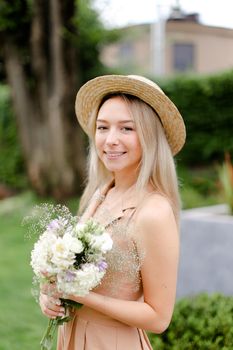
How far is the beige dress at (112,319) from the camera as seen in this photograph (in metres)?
2.22

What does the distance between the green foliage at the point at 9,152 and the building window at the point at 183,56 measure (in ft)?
61.5

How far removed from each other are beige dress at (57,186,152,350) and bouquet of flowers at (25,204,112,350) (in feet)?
0.38

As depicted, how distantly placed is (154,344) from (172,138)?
1.44 metres

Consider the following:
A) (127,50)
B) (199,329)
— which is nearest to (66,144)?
(199,329)

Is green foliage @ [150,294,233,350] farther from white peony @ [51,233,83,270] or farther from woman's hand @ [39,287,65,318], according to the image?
white peony @ [51,233,83,270]

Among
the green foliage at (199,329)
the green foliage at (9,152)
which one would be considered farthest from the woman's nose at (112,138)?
the green foliage at (9,152)

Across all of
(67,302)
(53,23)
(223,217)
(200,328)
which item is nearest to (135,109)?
(67,302)

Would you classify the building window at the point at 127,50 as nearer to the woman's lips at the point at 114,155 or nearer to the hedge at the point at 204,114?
the hedge at the point at 204,114

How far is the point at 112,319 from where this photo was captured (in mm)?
2299

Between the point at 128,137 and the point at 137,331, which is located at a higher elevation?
the point at 128,137

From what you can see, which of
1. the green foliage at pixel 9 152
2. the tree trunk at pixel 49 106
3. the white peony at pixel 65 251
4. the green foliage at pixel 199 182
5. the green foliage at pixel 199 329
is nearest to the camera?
the white peony at pixel 65 251

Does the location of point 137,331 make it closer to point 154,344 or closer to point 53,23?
point 154,344

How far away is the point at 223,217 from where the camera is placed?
18.1 ft

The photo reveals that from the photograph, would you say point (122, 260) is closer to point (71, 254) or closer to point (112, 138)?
point (71, 254)
